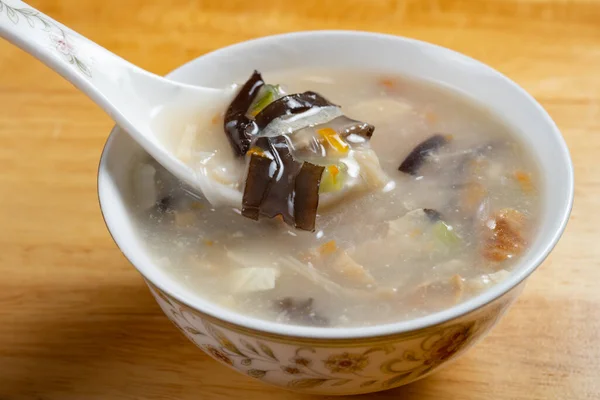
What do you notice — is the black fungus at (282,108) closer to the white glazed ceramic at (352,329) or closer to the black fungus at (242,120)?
the black fungus at (242,120)

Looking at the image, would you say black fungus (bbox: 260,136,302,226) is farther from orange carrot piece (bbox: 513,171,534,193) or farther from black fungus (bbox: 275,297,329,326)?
orange carrot piece (bbox: 513,171,534,193)

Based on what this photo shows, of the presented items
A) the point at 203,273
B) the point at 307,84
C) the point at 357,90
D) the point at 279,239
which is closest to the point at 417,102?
the point at 357,90

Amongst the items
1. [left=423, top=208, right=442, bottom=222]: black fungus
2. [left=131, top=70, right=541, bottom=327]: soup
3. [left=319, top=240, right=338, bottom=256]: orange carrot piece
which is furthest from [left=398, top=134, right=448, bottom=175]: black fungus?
[left=319, top=240, right=338, bottom=256]: orange carrot piece

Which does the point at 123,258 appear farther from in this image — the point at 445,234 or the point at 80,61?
the point at 445,234

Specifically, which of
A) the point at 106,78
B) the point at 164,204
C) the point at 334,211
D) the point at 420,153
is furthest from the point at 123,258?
the point at 420,153

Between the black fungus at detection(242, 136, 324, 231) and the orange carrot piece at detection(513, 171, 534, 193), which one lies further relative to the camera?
the orange carrot piece at detection(513, 171, 534, 193)

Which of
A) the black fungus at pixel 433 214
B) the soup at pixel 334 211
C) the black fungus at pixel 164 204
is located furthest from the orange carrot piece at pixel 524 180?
the black fungus at pixel 164 204

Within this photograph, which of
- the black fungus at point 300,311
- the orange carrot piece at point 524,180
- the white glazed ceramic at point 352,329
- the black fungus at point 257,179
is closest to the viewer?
the white glazed ceramic at point 352,329
